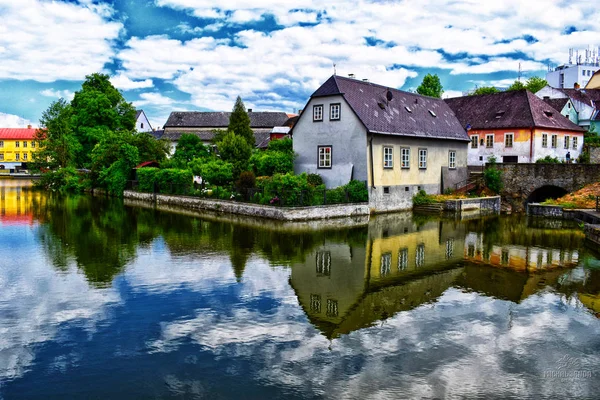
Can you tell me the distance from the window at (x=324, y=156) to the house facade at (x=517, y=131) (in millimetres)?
18189

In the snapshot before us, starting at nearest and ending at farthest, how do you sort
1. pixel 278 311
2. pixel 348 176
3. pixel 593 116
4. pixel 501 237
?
pixel 278 311 → pixel 501 237 → pixel 348 176 → pixel 593 116

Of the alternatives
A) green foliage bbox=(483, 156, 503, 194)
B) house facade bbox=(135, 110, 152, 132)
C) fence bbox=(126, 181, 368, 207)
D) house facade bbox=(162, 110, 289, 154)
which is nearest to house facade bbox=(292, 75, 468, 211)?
fence bbox=(126, 181, 368, 207)

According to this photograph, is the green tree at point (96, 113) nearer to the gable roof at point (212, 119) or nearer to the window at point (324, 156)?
the gable roof at point (212, 119)

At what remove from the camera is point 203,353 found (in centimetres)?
875

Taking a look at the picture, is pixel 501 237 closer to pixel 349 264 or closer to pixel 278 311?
pixel 349 264

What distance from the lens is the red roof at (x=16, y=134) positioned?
106 metres

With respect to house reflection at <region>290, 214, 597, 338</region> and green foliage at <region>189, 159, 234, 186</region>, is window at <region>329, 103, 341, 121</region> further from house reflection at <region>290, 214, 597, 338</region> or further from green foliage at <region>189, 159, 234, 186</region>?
house reflection at <region>290, 214, 597, 338</region>

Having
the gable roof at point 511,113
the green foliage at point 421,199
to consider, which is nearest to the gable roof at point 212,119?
the gable roof at point 511,113

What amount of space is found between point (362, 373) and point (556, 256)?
1355 centimetres

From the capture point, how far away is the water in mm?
7773

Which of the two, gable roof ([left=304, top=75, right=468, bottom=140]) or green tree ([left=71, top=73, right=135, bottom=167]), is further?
green tree ([left=71, top=73, right=135, bottom=167])

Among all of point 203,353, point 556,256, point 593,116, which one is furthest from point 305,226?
point 593,116

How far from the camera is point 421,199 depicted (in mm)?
33188

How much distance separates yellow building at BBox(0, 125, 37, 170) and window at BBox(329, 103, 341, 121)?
9635cm
